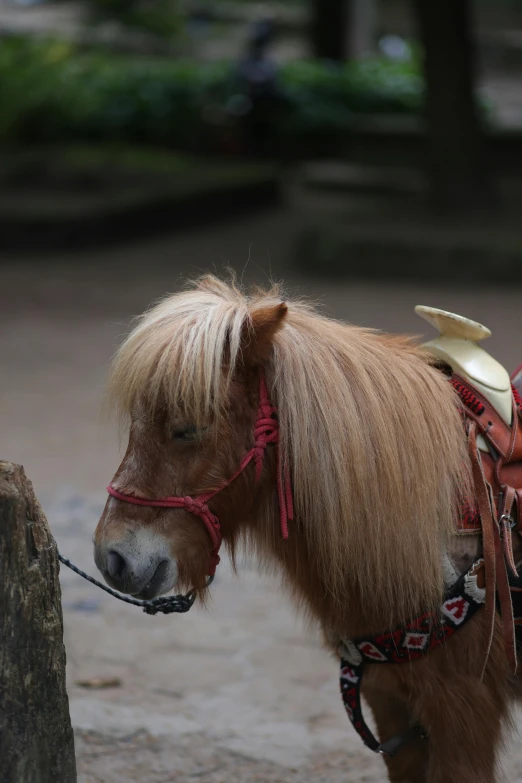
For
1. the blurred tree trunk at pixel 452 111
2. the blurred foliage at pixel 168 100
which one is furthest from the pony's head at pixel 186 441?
the blurred foliage at pixel 168 100

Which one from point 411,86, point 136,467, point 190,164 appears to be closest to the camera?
point 136,467

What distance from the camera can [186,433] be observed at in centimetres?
202

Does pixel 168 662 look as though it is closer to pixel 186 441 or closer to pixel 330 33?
pixel 186 441

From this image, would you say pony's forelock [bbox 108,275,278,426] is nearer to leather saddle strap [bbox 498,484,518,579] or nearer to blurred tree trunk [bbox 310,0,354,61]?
Result: leather saddle strap [bbox 498,484,518,579]

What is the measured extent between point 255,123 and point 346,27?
5.79 metres

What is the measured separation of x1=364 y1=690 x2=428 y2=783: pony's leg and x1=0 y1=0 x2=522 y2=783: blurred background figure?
0.44m

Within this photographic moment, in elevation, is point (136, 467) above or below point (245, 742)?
above

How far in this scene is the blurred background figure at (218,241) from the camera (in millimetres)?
3314

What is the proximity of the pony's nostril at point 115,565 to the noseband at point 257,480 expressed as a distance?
111 millimetres

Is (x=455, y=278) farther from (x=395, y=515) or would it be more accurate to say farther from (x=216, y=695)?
(x=395, y=515)

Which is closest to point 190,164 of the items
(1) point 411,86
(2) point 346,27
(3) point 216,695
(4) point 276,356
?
(1) point 411,86

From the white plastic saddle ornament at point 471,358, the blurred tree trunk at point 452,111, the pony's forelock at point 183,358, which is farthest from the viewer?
the blurred tree trunk at point 452,111

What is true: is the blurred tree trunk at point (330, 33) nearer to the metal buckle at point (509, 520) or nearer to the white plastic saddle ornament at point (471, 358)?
the white plastic saddle ornament at point (471, 358)

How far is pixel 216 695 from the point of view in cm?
342
